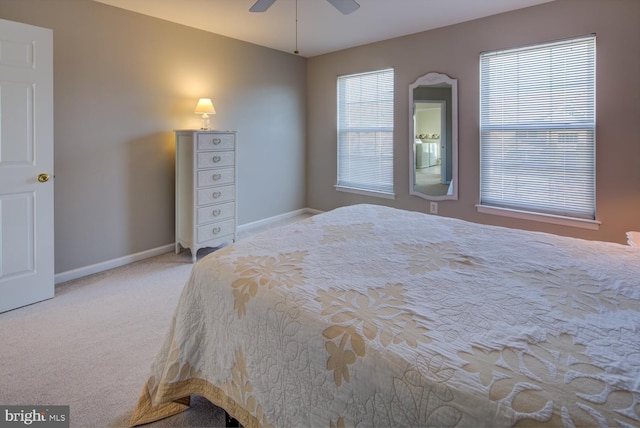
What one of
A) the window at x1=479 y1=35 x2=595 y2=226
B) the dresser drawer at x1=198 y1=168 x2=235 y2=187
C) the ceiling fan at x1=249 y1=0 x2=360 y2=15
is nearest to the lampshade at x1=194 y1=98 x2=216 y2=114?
the dresser drawer at x1=198 y1=168 x2=235 y2=187

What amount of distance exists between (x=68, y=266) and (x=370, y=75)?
406 centimetres

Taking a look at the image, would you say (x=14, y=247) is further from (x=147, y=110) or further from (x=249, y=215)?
(x=249, y=215)

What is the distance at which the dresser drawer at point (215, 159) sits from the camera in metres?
3.64

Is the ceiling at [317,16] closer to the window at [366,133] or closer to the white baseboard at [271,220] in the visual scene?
the window at [366,133]

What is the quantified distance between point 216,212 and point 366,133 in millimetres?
2332

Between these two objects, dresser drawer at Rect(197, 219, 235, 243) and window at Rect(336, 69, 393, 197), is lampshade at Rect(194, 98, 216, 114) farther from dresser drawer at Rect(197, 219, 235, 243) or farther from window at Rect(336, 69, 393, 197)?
window at Rect(336, 69, 393, 197)

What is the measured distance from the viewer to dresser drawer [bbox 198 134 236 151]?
3.62 m

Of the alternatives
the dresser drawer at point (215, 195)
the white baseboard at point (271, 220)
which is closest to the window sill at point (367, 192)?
the white baseboard at point (271, 220)

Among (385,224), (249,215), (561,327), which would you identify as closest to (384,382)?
(561,327)

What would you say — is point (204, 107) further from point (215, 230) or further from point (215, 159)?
point (215, 230)

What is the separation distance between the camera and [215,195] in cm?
383

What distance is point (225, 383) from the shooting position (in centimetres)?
133
